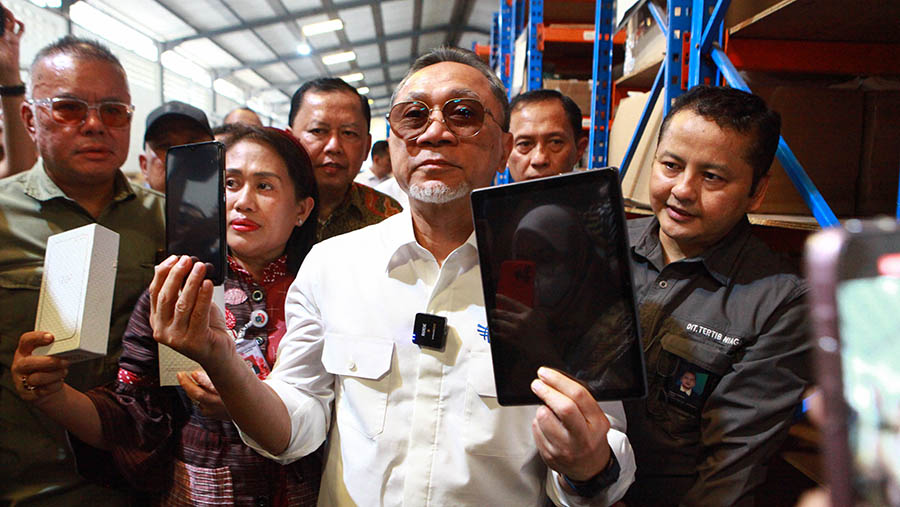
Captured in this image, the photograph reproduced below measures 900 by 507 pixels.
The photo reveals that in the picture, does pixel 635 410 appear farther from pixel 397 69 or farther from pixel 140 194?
pixel 397 69

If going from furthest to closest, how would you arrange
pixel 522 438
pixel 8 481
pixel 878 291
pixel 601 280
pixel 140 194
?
pixel 140 194
pixel 8 481
pixel 522 438
pixel 601 280
pixel 878 291

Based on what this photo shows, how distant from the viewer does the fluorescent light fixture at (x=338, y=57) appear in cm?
1178

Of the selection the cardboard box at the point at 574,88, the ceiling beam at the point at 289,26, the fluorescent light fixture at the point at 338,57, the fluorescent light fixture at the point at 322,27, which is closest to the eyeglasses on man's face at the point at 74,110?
the cardboard box at the point at 574,88

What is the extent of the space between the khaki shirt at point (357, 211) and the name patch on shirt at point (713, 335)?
4.50 feet

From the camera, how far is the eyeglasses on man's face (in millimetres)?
1358

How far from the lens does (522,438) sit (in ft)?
3.25

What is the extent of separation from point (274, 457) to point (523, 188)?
796 millimetres

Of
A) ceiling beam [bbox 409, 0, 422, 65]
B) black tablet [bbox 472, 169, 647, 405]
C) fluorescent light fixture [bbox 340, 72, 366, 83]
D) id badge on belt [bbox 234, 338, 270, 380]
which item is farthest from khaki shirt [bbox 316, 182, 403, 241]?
fluorescent light fixture [bbox 340, 72, 366, 83]

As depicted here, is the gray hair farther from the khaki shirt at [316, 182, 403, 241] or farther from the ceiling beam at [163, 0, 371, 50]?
the ceiling beam at [163, 0, 371, 50]

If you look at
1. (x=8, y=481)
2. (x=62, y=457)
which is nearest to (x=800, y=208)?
(x=62, y=457)

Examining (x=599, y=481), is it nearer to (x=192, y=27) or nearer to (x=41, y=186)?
(x=41, y=186)

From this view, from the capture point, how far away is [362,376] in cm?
105

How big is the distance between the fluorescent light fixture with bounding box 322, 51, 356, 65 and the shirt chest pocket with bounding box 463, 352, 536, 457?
1214cm

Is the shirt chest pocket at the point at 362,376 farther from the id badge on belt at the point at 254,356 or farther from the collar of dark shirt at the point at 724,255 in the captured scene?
the collar of dark shirt at the point at 724,255
